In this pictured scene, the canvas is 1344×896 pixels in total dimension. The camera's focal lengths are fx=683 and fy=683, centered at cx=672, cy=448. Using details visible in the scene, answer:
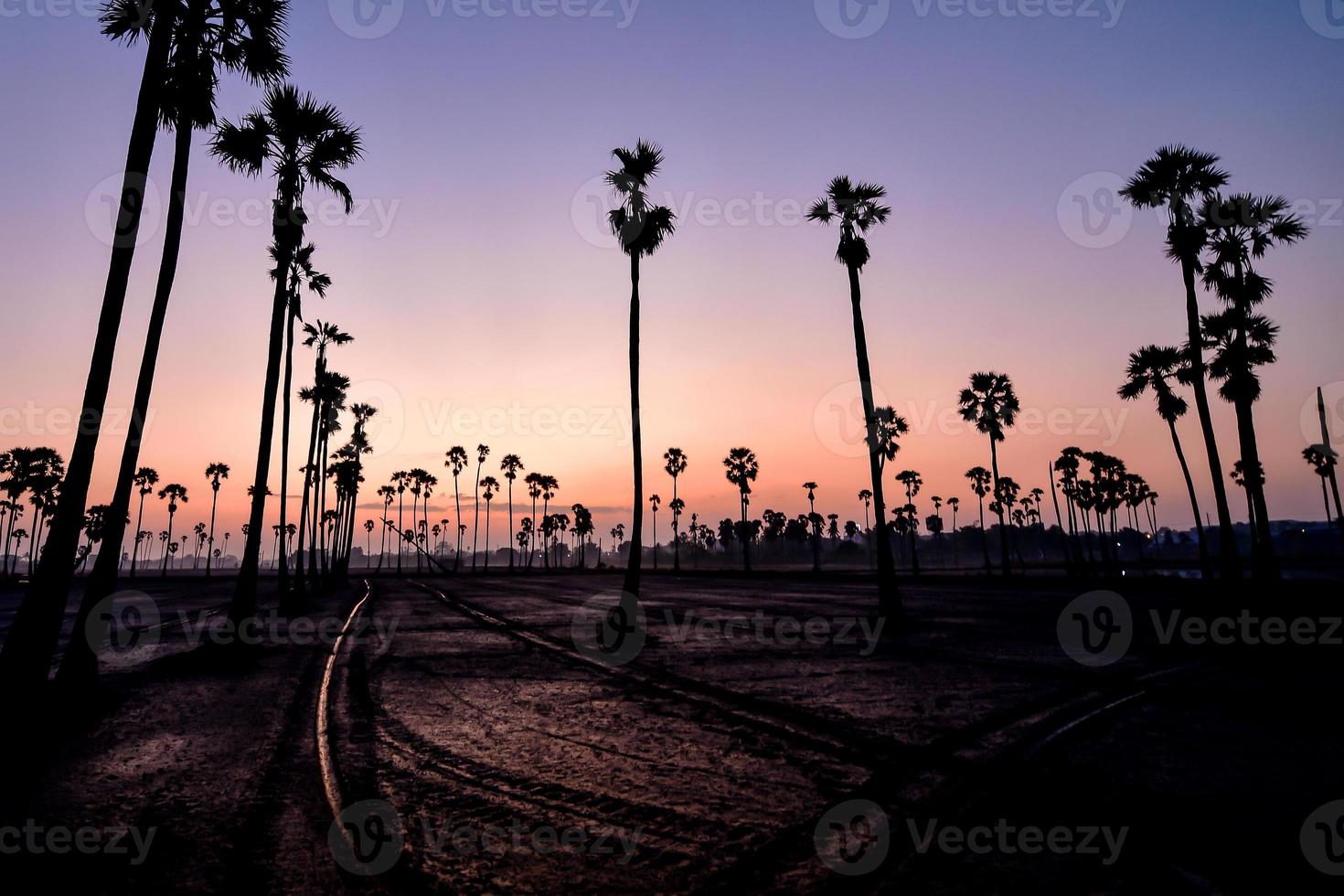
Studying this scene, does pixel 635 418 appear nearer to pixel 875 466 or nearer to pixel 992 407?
pixel 875 466

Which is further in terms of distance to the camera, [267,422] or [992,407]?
[992,407]

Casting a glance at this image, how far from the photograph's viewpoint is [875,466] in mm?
21891

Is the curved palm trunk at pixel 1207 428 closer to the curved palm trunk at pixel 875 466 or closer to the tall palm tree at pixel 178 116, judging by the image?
the curved palm trunk at pixel 875 466

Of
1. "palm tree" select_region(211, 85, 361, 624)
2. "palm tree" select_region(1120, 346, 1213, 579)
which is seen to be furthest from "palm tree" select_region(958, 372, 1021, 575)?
"palm tree" select_region(211, 85, 361, 624)

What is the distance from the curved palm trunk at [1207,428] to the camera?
2569 cm

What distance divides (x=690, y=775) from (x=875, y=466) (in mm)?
16540

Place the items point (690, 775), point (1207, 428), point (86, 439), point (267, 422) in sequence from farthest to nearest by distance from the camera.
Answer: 1. point (1207, 428)
2. point (267, 422)
3. point (86, 439)
4. point (690, 775)

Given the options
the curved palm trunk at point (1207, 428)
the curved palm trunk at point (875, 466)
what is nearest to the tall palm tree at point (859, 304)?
the curved palm trunk at point (875, 466)

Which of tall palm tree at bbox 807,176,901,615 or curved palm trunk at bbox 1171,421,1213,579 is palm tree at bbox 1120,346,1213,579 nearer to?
curved palm trunk at bbox 1171,421,1213,579

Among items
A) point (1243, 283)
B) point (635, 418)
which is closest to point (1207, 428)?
point (1243, 283)

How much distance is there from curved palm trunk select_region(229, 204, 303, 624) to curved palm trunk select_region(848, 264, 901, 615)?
1712 centimetres

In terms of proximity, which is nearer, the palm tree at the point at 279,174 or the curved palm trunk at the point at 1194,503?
the palm tree at the point at 279,174

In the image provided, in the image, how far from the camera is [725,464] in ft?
319

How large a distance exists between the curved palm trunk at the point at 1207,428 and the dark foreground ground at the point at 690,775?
13.6 metres
